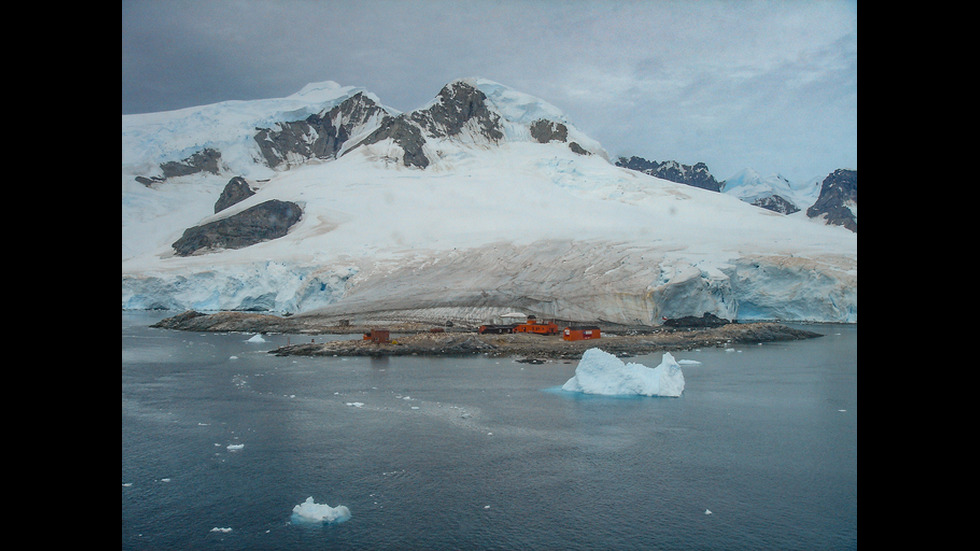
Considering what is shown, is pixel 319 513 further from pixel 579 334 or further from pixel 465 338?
pixel 579 334

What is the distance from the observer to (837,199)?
48.1 meters

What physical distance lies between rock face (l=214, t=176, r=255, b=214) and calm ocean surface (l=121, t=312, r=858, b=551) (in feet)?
111

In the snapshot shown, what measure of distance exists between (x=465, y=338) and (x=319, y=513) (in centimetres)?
1243

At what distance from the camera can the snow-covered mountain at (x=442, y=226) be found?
23.3 meters

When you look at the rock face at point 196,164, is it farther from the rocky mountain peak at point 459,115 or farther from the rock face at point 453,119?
the rocky mountain peak at point 459,115

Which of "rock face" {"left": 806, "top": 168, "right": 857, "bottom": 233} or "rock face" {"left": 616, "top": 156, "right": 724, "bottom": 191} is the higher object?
"rock face" {"left": 616, "top": 156, "right": 724, "bottom": 191}

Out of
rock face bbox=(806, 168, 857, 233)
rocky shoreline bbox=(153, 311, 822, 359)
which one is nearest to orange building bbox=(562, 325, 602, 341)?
rocky shoreline bbox=(153, 311, 822, 359)

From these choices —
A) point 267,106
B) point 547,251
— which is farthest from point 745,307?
point 267,106

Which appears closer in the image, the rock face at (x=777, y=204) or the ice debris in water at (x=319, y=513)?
the ice debris in water at (x=319, y=513)

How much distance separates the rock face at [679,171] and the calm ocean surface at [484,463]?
6540 cm

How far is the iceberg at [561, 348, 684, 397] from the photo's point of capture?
10531 millimetres

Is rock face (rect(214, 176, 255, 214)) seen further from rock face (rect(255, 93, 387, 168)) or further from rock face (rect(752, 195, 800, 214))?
rock face (rect(752, 195, 800, 214))

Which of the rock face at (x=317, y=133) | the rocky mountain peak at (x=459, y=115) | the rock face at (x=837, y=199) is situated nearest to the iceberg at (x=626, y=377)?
the rocky mountain peak at (x=459, y=115)
